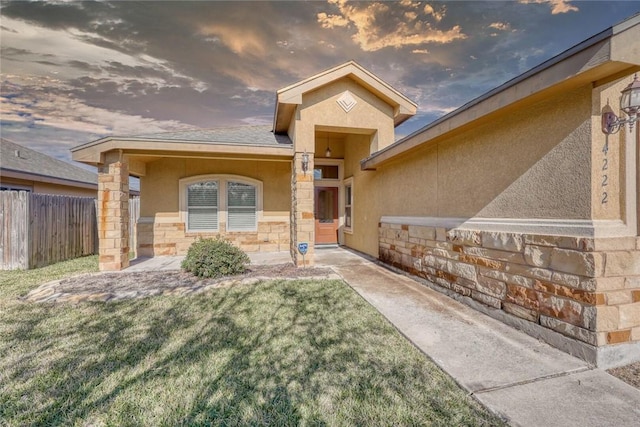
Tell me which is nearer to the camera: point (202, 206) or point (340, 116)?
point (340, 116)

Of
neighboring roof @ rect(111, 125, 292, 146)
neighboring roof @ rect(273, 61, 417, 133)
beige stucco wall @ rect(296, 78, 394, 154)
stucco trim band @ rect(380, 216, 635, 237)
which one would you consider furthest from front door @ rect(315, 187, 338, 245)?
stucco trim band @ rect(380, 216, 635, 237)

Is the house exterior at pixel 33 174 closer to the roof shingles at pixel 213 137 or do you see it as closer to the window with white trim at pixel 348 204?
Answer: the roof shingles at pixel 213 137

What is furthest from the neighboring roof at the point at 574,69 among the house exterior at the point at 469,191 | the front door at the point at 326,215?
the front door at the point at 326,215

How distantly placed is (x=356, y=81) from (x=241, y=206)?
5.56 meters

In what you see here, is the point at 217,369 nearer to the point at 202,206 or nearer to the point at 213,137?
the point at 213,137

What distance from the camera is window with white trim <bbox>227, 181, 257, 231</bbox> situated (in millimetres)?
9422

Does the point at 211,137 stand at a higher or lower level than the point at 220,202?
higher

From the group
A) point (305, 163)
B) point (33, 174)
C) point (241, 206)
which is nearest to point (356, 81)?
point (305, 163)

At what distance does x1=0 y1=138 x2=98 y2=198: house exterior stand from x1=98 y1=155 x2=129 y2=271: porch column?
22.0ft

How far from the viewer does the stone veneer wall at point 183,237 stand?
8.76 meters

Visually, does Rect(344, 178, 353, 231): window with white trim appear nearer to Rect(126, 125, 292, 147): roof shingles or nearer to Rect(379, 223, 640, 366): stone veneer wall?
Rect(126, 125, 292, 147): roof shingles

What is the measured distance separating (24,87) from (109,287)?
1333 cm

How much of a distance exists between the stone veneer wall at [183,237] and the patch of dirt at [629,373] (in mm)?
8359

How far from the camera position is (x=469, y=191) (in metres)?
4.59
